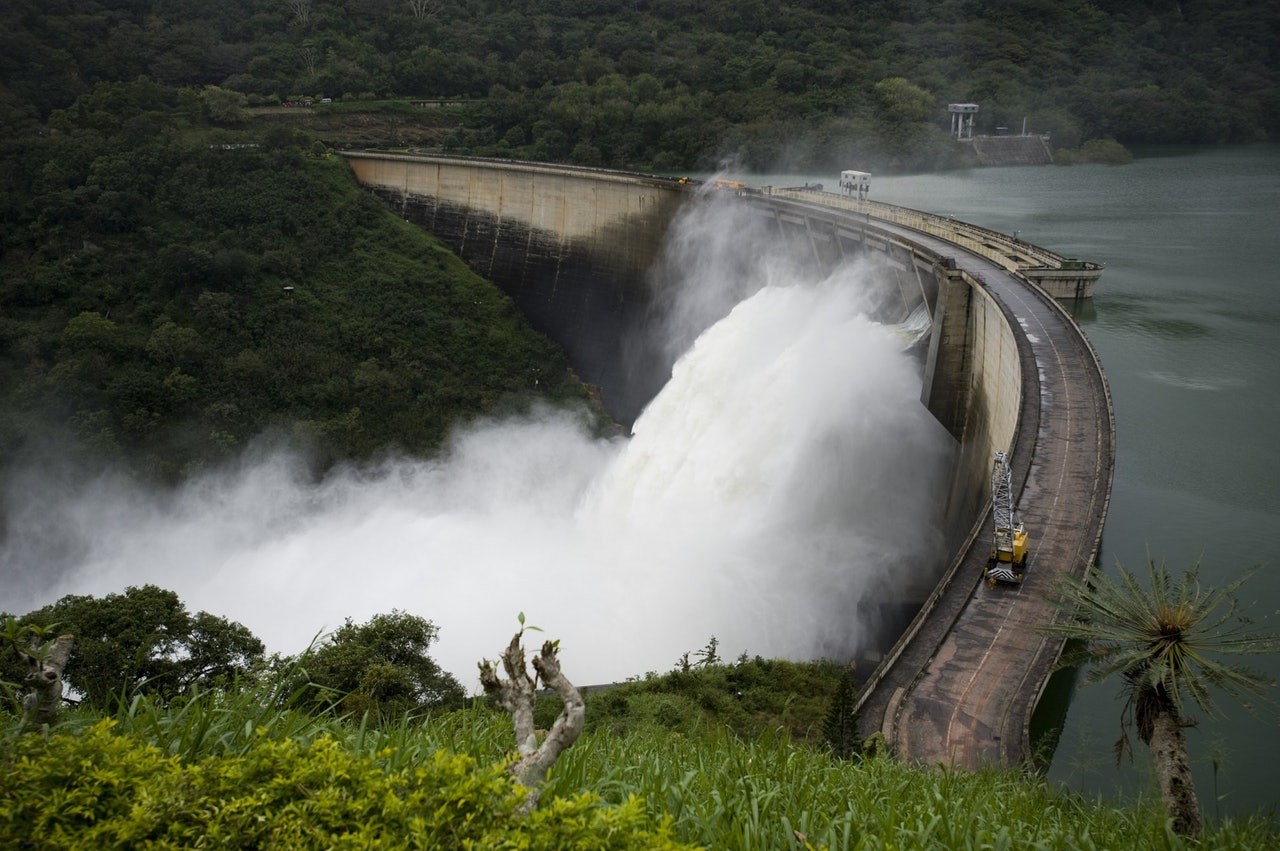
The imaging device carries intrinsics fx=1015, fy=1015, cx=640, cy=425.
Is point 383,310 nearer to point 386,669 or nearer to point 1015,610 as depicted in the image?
point 386,669

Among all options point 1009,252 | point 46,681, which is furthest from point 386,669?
point 1009,252

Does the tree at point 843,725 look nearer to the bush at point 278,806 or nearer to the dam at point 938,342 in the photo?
the dam at point 938,342

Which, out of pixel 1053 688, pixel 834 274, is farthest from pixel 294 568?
pixel 1053 688

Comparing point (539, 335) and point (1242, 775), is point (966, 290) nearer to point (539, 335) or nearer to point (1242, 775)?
point (1242, 775)

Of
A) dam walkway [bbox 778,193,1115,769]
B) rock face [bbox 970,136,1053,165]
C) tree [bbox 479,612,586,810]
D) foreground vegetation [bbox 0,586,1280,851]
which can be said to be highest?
rock face [bbox 970,136,1053,165]

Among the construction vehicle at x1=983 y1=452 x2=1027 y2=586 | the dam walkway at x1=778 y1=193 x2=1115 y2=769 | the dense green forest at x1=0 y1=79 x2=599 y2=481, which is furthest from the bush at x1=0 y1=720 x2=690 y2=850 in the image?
the dense green forest at x1=0 y1=79 x2=599 y2=481

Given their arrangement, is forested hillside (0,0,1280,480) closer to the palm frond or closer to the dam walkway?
the dam walkway
